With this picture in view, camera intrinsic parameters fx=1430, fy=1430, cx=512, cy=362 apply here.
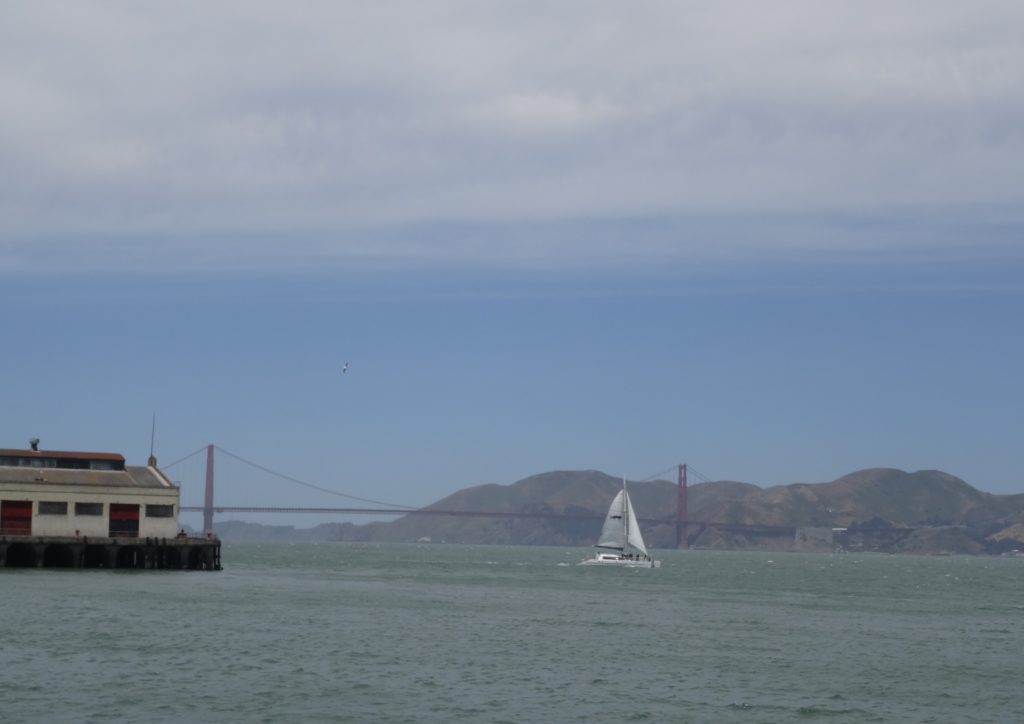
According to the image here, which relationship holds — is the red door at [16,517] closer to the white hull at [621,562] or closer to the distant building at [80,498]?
the distant building at [80,498]

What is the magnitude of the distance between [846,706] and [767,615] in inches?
1168

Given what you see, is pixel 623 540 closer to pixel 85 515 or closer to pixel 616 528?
pixel 616 528

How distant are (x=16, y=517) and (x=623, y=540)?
6698cm

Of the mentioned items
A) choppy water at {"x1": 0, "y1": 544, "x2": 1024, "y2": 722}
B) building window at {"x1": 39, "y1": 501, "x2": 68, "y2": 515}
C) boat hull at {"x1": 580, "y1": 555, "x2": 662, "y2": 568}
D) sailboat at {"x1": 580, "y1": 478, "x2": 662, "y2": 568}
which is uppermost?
building window at {"x1": 39, "y1": 501, "x2": 68, "y2": 515}

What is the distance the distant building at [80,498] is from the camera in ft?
287

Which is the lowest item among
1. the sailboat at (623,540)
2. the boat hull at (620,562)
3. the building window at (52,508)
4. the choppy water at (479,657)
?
the choppy water at (479,657)

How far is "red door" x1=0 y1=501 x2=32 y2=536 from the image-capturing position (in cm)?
8725

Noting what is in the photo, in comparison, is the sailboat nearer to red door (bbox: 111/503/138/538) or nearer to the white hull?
the white hull

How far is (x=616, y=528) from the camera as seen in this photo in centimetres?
14112

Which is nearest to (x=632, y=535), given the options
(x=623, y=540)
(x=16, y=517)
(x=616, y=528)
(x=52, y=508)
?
(x=623, y=540)

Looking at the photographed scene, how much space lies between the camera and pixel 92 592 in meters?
66.1

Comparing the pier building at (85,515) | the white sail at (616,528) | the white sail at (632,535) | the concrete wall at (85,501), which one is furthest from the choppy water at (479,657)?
the white sail at (616,528)

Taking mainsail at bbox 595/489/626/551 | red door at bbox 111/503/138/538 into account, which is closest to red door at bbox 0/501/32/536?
red door at bbox 111/503/138/538

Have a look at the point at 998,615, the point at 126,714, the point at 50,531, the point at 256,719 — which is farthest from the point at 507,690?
the point at 50,531
